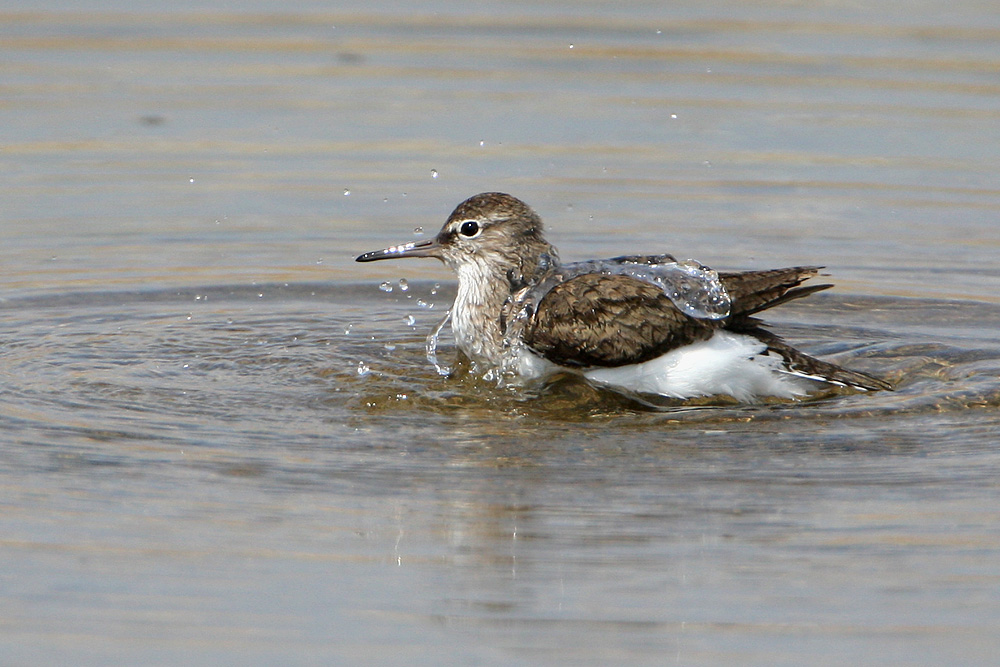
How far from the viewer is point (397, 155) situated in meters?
13.5

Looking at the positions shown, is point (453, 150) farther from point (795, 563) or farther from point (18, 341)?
point (795, 563)

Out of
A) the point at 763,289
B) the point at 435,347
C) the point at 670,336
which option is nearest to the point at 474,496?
the point at 670,336

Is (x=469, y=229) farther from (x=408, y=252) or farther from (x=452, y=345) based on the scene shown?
(x=452, y=345)

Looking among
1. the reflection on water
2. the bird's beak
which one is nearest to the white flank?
the reflection on water

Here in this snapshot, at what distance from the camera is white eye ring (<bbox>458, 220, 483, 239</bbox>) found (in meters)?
9.61

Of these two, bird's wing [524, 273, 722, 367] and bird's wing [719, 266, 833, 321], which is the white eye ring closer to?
bird's wing [524, 273, 722, 367]

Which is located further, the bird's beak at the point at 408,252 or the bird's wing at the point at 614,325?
the bird's beak at the point at 408,252

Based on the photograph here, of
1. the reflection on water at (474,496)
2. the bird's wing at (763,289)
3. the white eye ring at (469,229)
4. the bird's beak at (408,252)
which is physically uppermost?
the white eye ring at (469,229)

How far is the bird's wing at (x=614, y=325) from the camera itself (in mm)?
8375

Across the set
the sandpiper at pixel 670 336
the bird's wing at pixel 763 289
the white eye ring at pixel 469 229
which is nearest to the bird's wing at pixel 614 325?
the sandpiper at pixel 670 336

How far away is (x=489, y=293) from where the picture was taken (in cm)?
958

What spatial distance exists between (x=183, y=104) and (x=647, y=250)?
17.0 feet

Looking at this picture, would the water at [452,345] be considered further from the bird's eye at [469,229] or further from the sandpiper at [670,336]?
the bird's eye at [469,229]

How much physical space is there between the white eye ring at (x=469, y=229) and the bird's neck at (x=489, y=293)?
0.16 meters
